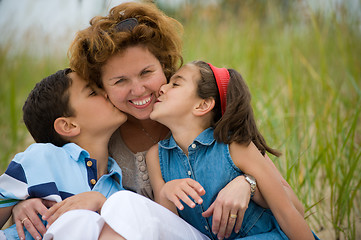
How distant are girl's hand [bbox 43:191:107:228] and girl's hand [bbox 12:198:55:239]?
0.08m

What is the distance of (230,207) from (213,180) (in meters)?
0.23

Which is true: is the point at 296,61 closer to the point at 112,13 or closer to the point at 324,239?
the point at 324,239

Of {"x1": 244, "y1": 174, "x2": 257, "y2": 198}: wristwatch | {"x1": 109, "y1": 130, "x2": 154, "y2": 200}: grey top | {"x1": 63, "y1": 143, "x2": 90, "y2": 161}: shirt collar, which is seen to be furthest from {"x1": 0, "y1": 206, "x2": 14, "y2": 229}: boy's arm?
{"x1": 244, "y1": 174, "x2": 257, "y2": 198}: wristwatch

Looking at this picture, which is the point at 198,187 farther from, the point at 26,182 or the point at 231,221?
the point at 26,182

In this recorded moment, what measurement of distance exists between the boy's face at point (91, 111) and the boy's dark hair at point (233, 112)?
56 centimetres

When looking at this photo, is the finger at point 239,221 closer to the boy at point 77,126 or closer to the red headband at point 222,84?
the red headband at point 222,84

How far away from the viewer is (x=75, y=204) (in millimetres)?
1765

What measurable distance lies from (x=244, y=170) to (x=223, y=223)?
0.29 metres

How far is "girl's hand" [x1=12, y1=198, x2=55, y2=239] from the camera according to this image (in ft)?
5.85

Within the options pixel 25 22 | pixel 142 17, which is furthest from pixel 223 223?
pixel 25 22

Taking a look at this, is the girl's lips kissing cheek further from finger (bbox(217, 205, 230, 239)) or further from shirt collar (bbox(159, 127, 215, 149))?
finger (bbox(217, 205, 230, 239))

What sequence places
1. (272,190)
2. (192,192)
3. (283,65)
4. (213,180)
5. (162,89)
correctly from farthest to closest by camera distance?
(283,65) → (162,89) → (213,180) → (272,190) → (192,192)

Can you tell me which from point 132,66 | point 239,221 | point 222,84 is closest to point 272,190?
point 239,221

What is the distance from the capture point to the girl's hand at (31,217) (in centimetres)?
178
